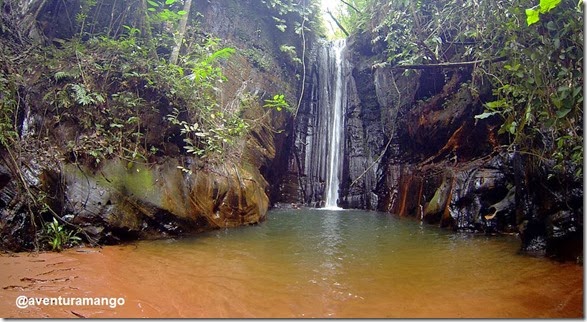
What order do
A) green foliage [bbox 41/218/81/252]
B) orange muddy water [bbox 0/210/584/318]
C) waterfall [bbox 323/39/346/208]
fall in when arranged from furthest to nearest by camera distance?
waterfall [bbox 323/39/346/208], green foliage [bbox 41/218/81/252], orange muddy water [bbox 0/210/584/318]

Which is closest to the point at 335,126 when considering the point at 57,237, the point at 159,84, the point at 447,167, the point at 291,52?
the point at 291,52

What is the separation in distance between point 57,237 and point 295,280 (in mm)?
3081

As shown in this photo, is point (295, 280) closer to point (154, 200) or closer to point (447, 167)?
point (154, 200)

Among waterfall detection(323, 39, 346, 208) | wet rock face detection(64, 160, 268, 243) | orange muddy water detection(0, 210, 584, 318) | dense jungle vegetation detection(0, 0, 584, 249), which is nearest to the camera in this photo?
orange muddy water detection(0, 210, 584, 318)

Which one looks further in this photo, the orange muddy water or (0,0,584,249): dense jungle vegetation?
(0,0,584,249): dense jungle vegetation

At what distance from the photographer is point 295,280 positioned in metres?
3.77

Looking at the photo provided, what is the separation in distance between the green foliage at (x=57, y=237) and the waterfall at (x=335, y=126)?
8.50 m

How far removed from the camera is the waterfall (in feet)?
41.4

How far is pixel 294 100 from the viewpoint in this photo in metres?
13.0

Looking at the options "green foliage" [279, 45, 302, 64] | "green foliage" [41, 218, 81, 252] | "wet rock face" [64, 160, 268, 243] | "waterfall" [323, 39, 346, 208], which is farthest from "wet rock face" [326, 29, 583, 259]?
"green foliage" [41, 218, 81, 252]

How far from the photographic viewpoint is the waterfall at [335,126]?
497 inches

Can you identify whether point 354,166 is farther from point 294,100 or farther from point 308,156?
point 294,100

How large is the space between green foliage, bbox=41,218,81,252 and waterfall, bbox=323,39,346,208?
850 centimetres

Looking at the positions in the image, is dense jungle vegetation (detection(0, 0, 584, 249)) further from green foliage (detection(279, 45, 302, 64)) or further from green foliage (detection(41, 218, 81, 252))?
green foliage (detection(279, 45, 302, 64))
